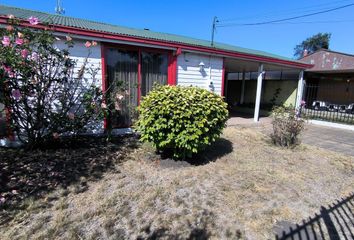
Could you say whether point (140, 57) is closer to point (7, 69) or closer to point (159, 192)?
point (7, 69)

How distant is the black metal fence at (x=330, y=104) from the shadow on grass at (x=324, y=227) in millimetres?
5368

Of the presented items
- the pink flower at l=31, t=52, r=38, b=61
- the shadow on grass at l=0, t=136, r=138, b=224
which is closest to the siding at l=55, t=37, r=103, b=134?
the shadow on grass at l=0, t=136, r=138, b=224

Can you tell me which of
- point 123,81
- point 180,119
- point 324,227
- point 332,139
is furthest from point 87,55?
point 332,139

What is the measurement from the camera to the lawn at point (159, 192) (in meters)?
2.66

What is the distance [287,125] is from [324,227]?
3.49 m

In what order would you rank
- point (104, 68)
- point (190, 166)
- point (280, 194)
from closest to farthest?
point (280, 194) < point (190, 166) < point (104, 68)

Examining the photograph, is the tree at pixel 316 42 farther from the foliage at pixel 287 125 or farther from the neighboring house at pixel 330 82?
the foliage at pixel 287 125

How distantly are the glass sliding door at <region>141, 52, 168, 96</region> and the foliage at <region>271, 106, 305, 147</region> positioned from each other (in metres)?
3.51

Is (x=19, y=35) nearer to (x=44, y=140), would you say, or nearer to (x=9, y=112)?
(x=9, y=112)

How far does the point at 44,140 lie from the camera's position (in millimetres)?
5000

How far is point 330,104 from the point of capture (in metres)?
13.6

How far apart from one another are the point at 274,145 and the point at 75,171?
5.00 meters

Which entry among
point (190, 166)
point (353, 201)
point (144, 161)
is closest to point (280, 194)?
point (353, 201)

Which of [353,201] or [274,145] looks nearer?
[353,201]
